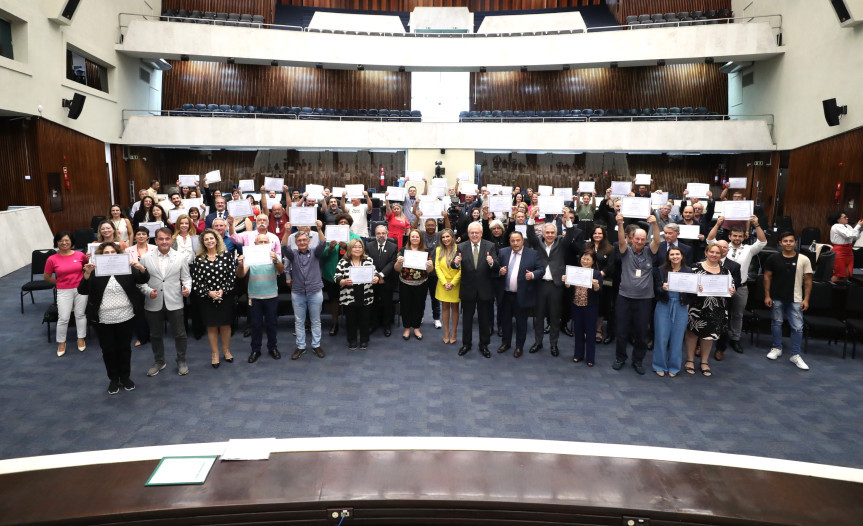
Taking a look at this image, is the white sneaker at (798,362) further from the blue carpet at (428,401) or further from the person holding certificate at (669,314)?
the person holding certificate at (669,314)

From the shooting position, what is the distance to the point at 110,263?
535cm

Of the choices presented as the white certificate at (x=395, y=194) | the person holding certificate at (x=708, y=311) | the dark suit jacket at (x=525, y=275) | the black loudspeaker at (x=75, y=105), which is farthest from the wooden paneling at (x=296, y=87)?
the person holding certificate at (x=708, y=311)

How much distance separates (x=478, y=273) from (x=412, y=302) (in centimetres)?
118

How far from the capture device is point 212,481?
234cm

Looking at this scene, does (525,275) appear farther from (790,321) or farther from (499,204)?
(790,321)

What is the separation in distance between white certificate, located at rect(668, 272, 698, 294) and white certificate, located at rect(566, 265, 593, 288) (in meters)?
0.86

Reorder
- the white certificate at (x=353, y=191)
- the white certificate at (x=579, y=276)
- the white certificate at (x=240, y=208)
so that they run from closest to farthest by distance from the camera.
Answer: the white certificate at (x=579, y=276) → the white certificate at (x=240, y=208) → the white certificate at (x=353, y=191)

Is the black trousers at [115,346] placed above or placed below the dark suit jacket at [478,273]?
below

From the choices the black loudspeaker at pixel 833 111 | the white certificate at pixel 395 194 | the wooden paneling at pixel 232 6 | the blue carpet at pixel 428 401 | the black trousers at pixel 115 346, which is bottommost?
the blue carpet at pixel 428 401

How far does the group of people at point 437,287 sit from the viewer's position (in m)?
5.97

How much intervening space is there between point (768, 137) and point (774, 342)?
40.0ft

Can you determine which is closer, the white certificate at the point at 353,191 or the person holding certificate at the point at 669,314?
the person holding certificate at the point at 669,314

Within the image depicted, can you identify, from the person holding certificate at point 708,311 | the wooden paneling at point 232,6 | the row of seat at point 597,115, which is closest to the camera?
the person holding certificate at point 708,311

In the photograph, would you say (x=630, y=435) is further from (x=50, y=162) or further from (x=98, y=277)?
(x=50, y=162)
